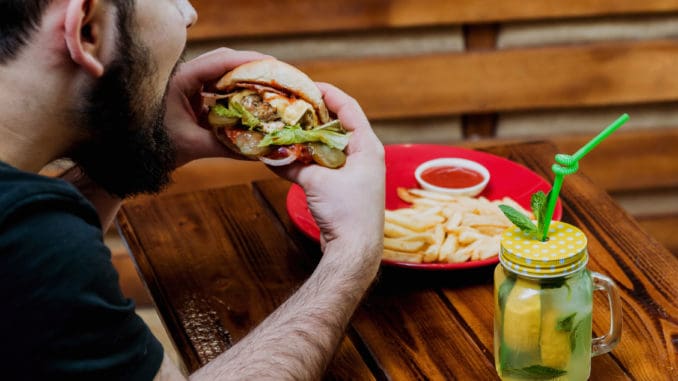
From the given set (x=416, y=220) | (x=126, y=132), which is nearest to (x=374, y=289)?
(x=416, y=220)

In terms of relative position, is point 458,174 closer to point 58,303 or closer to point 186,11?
point 186,11

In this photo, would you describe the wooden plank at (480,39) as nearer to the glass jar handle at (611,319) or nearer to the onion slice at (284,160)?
the onion slice at (284,160)

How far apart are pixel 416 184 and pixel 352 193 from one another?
1.57ft

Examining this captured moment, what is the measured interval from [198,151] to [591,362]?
89cm

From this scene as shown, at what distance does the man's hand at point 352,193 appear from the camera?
60.5 inches

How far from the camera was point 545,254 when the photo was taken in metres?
1.24

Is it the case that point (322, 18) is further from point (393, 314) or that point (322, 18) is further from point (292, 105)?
point (393, 314)

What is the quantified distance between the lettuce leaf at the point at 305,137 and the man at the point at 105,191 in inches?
1.0

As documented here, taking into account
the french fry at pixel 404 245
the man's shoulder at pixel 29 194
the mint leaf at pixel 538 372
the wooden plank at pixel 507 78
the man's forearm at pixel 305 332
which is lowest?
the wooden plank at pixel 507 78

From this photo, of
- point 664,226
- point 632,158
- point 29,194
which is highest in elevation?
point 29,194

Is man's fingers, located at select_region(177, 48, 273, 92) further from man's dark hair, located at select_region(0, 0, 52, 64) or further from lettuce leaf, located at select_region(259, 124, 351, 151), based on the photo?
man's dark hair, located at select_region(0, 0, 52, 64)

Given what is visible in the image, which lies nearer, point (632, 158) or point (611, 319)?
point (611, 319)

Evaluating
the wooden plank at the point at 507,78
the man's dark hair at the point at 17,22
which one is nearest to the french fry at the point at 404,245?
the man's dark hair at the point at 17,22

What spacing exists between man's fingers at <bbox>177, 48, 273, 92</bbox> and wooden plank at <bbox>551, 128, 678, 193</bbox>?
185 cm
